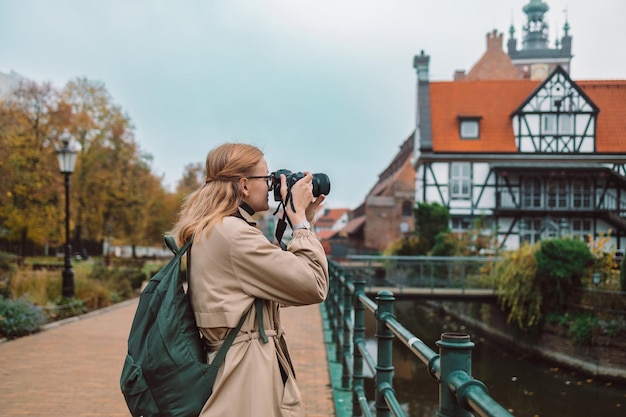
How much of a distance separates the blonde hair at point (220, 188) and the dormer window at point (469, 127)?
113 feet

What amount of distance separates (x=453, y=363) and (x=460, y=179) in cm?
3382

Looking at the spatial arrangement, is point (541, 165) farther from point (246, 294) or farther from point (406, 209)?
point (246, 294)

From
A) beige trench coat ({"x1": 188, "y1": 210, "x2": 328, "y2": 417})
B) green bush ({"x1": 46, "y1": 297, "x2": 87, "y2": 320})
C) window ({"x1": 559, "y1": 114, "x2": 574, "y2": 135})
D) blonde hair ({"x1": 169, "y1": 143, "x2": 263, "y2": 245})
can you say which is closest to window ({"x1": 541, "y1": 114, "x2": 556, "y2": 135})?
window ({"x1": 559, "y1": 114, "x2": 574, "y2": 135})

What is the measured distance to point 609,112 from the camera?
35.1m

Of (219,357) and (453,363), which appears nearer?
(453,363)

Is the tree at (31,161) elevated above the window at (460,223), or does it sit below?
above

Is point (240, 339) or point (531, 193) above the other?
point (531, 193)

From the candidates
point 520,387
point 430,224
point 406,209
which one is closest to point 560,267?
point 520,387

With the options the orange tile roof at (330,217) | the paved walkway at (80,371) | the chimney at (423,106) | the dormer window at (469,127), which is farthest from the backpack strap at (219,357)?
the orange tile roof at (330,217)

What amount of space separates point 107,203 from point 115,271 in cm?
1432

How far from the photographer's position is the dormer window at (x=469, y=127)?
36094 mm

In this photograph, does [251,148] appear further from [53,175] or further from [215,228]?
[53,175]

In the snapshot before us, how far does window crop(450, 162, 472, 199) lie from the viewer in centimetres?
3466

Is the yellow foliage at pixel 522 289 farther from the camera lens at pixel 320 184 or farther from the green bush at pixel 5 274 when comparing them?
the camera lens at pixel 320 184
